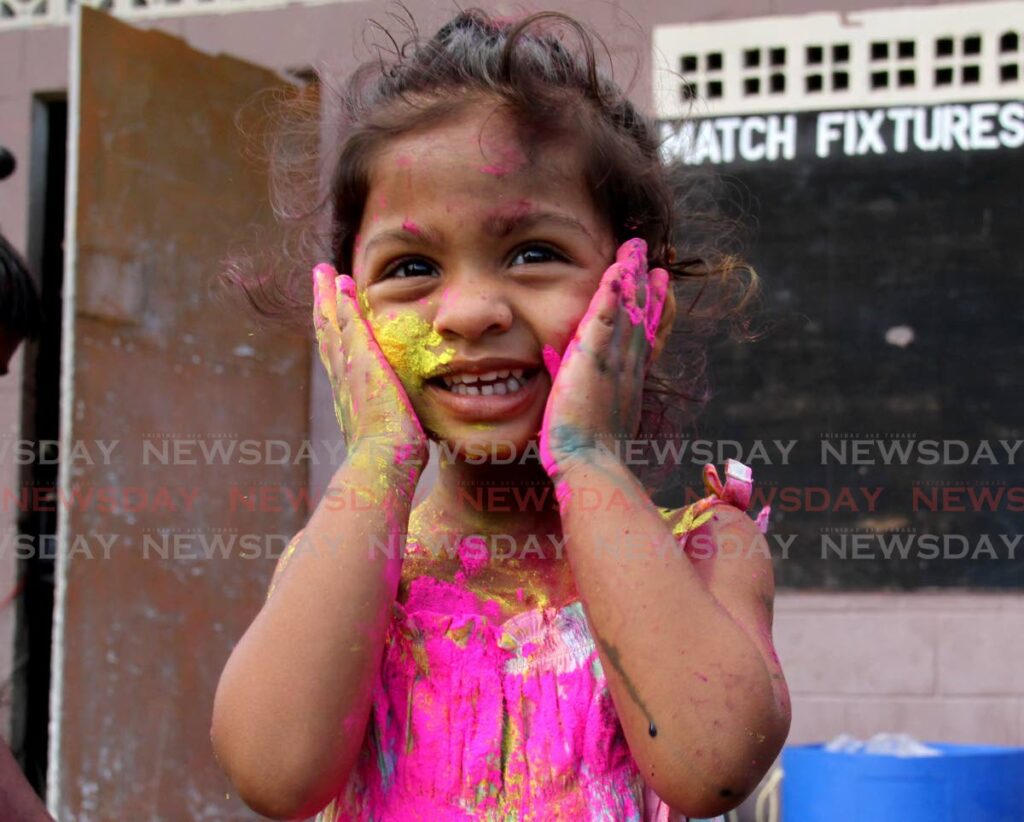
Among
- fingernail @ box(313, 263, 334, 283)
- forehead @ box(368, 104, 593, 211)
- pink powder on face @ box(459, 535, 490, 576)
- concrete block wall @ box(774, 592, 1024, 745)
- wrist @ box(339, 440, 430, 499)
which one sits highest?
forehead @ box(368, 104, 593, 211)

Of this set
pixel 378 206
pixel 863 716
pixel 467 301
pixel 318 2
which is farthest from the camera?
pixel 318 2

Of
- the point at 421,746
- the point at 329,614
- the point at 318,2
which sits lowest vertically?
the point at 421,746

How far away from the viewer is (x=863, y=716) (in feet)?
12.3

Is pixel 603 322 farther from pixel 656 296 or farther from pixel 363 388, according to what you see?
pixel 363 388

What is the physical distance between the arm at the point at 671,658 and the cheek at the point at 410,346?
8.9 inches

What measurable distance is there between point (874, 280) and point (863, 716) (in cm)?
128

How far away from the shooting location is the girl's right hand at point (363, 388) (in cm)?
158

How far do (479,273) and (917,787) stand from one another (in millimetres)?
2216

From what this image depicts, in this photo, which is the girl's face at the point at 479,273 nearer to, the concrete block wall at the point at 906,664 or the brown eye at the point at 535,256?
the brown eye at the point at 535,256

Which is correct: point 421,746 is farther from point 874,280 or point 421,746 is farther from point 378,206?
point 874,280

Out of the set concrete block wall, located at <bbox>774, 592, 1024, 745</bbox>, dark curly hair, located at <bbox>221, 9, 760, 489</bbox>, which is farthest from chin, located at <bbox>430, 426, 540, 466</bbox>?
concrete block wall, located at <bbox>774, 592, 1024, 745</bbox>

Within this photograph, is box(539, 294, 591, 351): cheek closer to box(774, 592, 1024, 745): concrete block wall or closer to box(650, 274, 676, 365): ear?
box(650, 274, 676, 365): ear

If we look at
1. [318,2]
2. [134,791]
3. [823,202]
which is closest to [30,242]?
[318,2]

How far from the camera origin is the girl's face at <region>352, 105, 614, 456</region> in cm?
158
